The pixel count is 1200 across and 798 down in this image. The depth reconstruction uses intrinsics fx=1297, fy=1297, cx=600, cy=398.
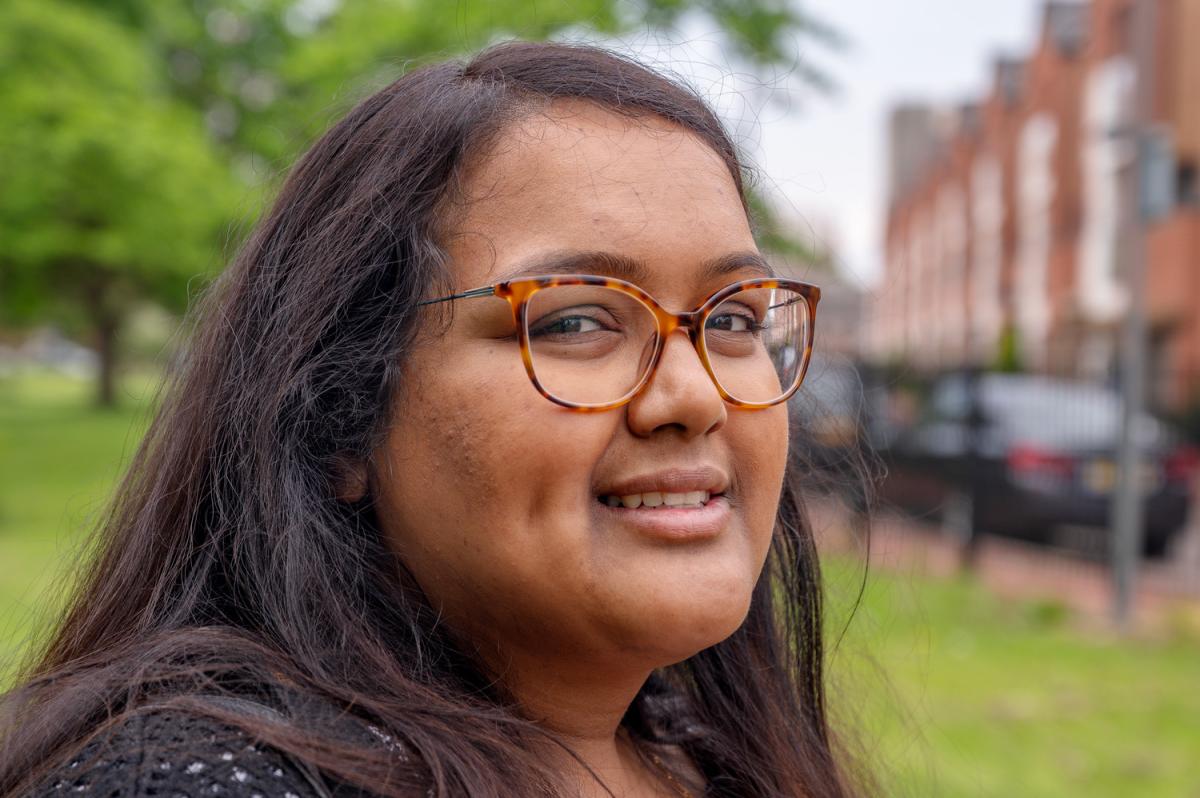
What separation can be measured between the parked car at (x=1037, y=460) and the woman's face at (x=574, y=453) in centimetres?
807

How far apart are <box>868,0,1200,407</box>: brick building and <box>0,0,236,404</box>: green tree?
30.9 feet

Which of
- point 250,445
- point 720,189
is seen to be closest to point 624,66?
point 720,189

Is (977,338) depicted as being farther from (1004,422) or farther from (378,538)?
(378,538)

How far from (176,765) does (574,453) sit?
51 cm

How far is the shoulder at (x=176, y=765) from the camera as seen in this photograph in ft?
3.58

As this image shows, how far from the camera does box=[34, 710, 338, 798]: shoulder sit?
1091 mm

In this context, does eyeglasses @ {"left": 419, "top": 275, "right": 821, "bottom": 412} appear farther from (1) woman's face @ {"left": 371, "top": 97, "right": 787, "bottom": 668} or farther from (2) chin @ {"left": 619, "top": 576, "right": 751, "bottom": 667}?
(2) chin @ {"left": 619, "top": 576, "right": 751, "bottom": 667}

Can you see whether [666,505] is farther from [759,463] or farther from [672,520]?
[759,463]

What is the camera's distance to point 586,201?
1.48 meters

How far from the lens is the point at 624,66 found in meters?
1.68

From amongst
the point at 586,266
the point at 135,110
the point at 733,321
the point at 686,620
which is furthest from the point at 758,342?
the point at 135,110

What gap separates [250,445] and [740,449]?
0.57m

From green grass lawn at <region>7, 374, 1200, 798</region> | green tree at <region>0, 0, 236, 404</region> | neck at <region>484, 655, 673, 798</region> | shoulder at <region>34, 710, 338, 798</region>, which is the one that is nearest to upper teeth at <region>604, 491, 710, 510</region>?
neck at <region>484, 655, 673, 798</region>

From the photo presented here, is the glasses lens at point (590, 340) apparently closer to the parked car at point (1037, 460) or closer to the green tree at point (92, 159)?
A: the parked car at point (1037, 460)
